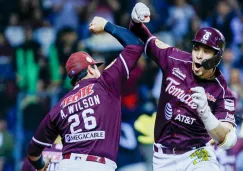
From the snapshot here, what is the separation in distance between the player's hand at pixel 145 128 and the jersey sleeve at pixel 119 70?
3.32 meters

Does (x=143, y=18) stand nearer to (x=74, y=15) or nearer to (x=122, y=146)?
(x=122, y=146)

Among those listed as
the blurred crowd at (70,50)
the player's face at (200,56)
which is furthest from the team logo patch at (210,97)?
the blurred crowd at (70,50)

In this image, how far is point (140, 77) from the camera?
1476 centimetres

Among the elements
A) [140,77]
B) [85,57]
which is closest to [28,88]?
[140,77]

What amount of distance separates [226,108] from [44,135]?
1.94 m

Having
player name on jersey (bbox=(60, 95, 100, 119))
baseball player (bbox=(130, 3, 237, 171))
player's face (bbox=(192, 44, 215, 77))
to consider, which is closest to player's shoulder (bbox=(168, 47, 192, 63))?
baseball player (bbox=(130, 3, 237, 171))

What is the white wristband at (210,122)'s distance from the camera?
7727mm

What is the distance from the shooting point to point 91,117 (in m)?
7.68

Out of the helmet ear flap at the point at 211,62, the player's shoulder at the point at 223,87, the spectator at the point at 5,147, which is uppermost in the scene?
the helmet ear flap at the point at 211,62

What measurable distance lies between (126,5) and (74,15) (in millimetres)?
1182

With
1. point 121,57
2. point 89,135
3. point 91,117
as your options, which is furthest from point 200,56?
point 89,135

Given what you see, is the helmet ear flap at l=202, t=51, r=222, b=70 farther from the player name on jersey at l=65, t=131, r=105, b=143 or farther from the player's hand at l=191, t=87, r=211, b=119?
the player name on jersey at l=65, t=131, r=105, b=143

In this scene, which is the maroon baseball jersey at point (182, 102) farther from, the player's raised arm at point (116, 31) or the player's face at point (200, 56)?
the player's raised arm at point (116, 31)

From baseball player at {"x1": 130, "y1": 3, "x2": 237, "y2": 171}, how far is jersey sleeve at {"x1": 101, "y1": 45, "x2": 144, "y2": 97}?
0.38m
